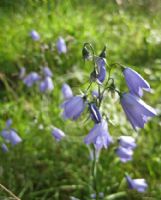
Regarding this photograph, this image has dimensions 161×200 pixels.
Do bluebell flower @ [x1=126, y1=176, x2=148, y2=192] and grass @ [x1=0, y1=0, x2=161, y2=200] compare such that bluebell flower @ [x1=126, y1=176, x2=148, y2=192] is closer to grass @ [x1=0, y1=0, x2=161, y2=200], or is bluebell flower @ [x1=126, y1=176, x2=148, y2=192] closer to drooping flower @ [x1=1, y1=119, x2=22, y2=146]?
grass @ [x1=0, y1=0, x2=161, y2=200]

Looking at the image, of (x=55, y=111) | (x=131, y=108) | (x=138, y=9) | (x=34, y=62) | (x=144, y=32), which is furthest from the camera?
(x=138, y=9)

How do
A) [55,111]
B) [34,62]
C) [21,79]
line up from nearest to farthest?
[55,111] < [21,79] < [34,62]

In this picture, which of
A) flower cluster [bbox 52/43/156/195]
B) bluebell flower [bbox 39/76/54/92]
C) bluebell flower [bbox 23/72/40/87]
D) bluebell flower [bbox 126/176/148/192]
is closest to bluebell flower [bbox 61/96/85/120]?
flower cluster [bbox 52/43/156/195]

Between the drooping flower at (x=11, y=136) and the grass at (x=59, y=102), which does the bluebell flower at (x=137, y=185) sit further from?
the drooping flower at (x=11, y=136)

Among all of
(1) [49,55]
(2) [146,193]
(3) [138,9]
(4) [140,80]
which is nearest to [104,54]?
(4) [140,80]

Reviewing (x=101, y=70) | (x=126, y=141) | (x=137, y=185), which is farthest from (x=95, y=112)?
(x=137, y=185)

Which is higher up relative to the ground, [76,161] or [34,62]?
[34,62]

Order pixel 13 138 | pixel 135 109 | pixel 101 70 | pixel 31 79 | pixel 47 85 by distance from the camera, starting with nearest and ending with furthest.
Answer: pixel 135 109 → pixel 101 70 → pixel 13 138 → pixel 47 85 → pixel 31 79

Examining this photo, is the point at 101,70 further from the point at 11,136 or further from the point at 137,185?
the point at 11,136

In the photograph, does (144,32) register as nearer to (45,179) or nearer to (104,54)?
(45,179)
